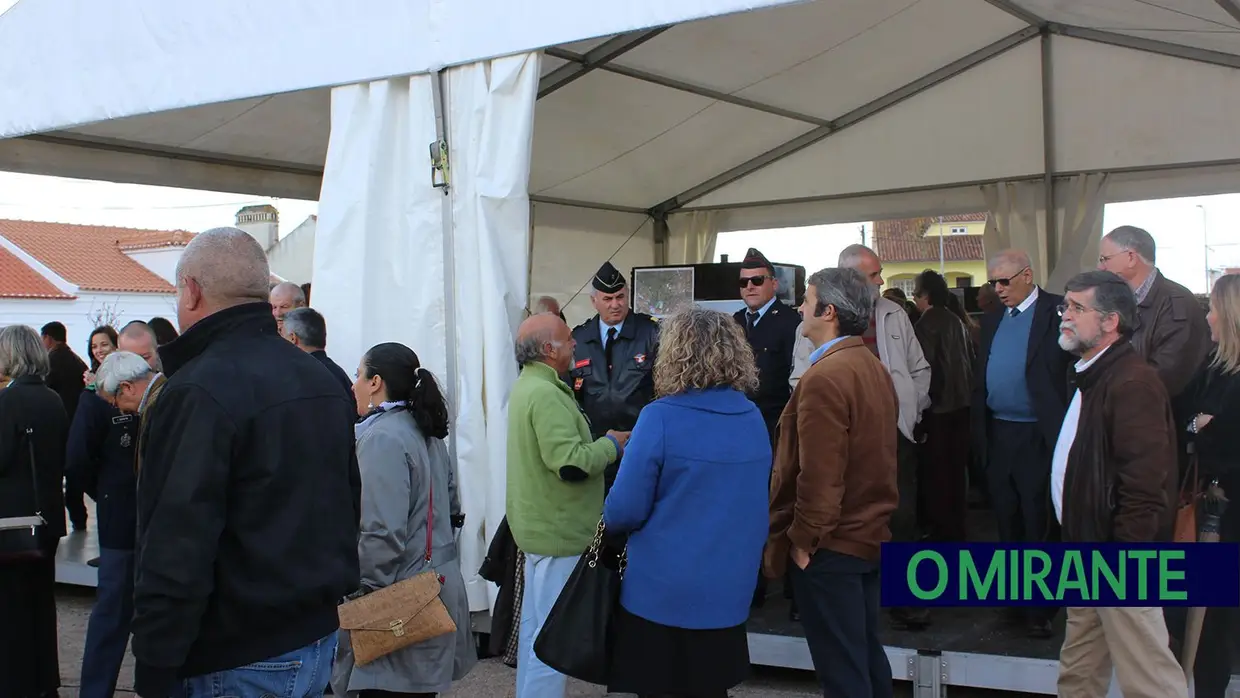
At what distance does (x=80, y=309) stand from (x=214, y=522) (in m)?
36.9

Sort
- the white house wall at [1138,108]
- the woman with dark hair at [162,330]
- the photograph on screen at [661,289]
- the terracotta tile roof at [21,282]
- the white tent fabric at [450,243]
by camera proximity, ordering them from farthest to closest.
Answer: the terracotta tile roof at [21,282] < the photograph on screen at [661,289] < the white house wall at [1138,108] < the woman with dark hair at [162,330] < the white tent fabric at [450,243]

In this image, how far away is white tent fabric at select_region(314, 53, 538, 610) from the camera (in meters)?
4.20

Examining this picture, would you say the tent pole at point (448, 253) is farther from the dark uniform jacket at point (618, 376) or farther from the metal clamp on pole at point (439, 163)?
the dark uniform jacket at point (618, 376)

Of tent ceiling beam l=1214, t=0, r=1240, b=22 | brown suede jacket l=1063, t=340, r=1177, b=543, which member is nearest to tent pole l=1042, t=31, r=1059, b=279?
tent ceiling beam l=1214, t=0, r=1240, b=22

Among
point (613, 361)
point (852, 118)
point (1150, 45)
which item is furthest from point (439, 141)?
point (1150, 45)

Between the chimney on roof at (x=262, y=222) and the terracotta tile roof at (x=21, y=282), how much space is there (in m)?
6.78

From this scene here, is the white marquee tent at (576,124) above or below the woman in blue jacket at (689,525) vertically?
above

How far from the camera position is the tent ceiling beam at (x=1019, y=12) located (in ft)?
21.0

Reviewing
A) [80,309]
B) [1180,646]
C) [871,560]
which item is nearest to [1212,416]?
[1180,646]

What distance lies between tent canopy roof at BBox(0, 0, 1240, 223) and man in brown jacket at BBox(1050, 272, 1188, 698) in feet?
5.25

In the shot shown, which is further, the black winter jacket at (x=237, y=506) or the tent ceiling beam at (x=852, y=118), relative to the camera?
the tent ceiling beam at (x=852, y=118)

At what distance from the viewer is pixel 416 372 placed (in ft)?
10.1

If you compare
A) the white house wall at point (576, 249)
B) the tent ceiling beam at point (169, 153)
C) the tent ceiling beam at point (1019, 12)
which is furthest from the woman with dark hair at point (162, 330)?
the tent ceiling beam at point (1019, 12)

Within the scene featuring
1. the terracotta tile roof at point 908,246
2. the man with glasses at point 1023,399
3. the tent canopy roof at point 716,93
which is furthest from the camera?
the terracotta tile roof at point 908,246
